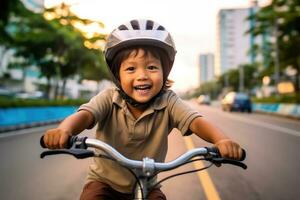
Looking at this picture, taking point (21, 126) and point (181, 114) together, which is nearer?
point (181, 114)

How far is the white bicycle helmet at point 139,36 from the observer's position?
2484 mm

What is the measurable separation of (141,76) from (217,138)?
0.59 meters

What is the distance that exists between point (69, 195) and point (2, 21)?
48.5ft

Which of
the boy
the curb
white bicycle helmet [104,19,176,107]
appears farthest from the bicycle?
the curb

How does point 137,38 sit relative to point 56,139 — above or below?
above

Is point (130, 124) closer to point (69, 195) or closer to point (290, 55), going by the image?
point (69, 195)

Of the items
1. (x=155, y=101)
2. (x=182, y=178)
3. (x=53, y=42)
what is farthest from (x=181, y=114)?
(x=53, y=42)

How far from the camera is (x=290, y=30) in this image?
39.2 metres

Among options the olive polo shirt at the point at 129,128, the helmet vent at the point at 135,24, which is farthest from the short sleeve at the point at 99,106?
the helmet vent at the point at 135,24

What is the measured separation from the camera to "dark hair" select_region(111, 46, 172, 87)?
260 centimetres

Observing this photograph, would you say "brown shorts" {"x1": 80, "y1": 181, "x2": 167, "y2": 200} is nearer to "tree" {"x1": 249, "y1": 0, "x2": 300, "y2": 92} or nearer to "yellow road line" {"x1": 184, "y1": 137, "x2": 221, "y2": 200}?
"yellow road line" {"x1": 184, "y1": 137, "x2": 221, "y2": 200}

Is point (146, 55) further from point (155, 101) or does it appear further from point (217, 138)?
point (217, 138)

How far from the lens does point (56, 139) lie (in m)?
2.11

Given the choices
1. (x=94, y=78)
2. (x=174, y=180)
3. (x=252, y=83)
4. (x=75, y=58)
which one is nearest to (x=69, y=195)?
(x=174, y=180)
